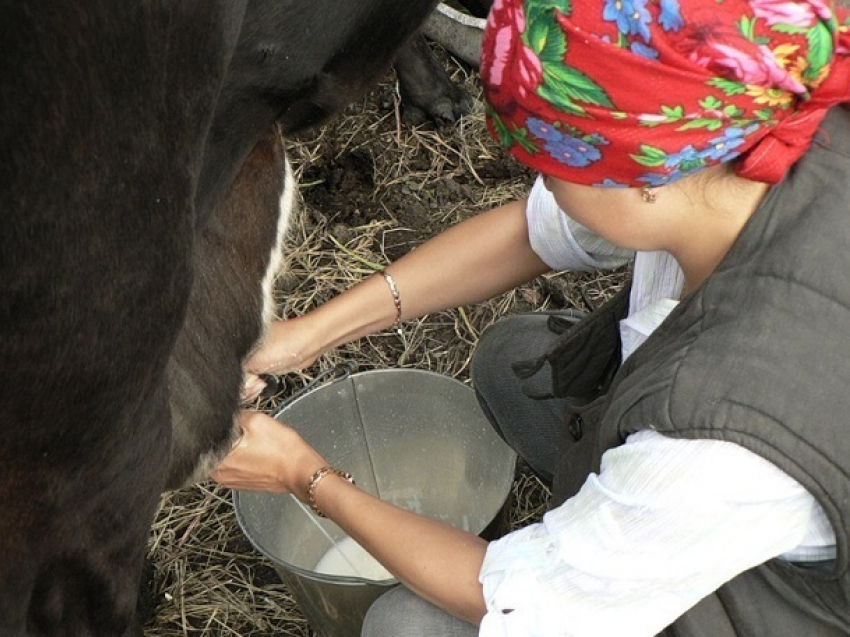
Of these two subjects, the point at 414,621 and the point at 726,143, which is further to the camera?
the point at 414,621

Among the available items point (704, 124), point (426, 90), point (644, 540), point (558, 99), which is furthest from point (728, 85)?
point (426, 90)

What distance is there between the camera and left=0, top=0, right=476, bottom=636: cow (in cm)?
88

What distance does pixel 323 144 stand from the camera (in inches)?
113

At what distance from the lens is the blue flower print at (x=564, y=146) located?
1.15m

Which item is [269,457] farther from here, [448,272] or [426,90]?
[426,90]

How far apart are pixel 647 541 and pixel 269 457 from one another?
1.85 feet

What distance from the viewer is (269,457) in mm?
1535

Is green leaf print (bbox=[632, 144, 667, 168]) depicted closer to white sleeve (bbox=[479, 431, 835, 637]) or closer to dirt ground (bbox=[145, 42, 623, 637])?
white sleeve (bbox=[479, 431, 835, 637])

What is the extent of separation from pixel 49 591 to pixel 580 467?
0.63 m

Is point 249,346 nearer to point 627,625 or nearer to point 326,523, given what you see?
point 627,625

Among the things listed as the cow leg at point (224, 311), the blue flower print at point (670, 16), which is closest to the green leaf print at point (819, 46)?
the blue flower print at point (670, 16)

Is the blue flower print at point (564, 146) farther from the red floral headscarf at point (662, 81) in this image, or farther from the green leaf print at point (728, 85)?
the green leaf print at point (728, 85)

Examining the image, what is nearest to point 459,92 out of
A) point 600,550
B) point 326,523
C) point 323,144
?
point 323,144

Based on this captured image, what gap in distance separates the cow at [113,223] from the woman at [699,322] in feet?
0.77
